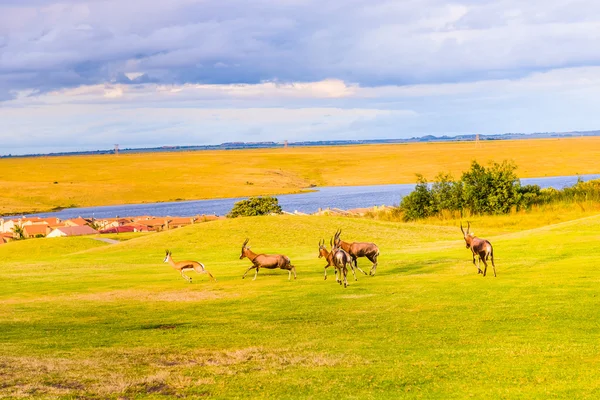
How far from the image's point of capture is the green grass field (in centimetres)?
1123

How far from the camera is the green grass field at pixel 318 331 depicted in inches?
442

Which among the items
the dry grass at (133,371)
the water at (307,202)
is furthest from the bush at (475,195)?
the dry grass at (133,371)

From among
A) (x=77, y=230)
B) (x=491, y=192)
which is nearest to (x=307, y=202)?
(x=77, y=230)

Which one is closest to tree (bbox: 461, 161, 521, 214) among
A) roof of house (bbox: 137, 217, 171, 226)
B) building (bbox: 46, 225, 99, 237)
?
roof of house (bbox: 137, 217, 171, 226)

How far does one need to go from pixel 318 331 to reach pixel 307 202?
10218 centimetres

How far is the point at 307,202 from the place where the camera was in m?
118

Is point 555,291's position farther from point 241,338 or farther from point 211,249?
point 211,249

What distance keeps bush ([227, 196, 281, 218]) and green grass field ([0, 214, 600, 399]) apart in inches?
1634

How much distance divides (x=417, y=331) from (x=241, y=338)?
359 cm

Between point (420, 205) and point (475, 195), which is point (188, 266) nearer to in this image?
point (420, 205)

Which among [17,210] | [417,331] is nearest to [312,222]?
[417,331]

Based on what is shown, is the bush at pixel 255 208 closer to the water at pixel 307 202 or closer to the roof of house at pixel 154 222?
the roof of house at pixel 154 222

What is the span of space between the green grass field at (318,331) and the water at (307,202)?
77149 millimetres

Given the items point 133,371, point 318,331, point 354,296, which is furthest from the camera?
point 354,296
